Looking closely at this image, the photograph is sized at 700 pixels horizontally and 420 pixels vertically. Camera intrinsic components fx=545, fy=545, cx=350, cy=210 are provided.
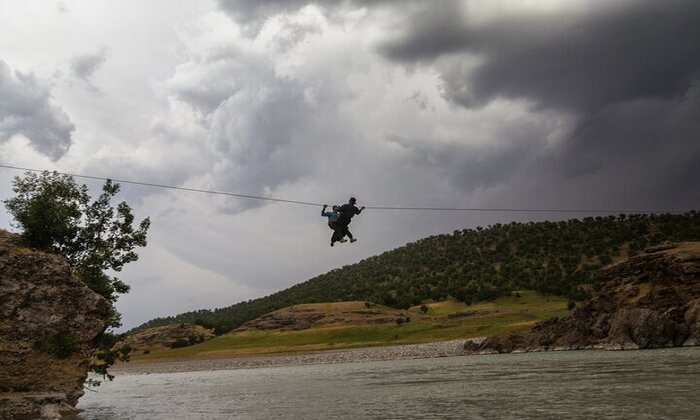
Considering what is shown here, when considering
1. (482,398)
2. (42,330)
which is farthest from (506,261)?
(42,330)

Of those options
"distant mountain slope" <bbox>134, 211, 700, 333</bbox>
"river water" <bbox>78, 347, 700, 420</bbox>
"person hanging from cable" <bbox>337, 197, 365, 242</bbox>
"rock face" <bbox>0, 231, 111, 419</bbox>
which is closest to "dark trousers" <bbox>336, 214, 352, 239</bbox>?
"person hanging from cable" <bbox>337, 197, 365, 242</bbox>

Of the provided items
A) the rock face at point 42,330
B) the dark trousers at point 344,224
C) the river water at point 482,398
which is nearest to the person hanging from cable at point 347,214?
the dark trousers at point 344,224

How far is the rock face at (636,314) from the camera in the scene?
56688 mm

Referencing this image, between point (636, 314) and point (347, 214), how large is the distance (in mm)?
43303

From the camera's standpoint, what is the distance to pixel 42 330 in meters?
29.8

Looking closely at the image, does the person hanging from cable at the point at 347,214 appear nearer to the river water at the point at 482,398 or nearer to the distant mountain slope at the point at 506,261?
the river water at the point at 482,398

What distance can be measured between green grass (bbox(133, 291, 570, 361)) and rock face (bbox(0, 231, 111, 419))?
3137 inches

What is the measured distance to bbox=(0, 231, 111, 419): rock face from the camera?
2830 centimetres

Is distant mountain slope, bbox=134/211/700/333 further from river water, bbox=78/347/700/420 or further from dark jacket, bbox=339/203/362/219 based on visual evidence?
dark jacket, bbox=339/203/362/219

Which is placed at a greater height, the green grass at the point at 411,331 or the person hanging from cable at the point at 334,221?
the person hanging from cable at the point at 334,221

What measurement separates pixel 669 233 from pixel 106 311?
150 metres

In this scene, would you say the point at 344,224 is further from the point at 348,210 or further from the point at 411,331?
the point at 411,331

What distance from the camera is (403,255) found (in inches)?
7648

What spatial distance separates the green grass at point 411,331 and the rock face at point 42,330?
79.7 metres
